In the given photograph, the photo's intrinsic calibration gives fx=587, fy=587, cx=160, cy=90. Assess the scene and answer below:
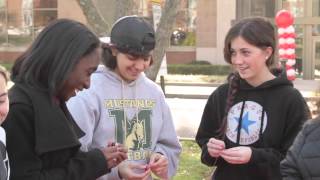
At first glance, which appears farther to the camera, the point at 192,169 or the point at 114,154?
the point at 192,169

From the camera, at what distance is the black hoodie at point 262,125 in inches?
122

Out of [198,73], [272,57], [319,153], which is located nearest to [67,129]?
[319,153]

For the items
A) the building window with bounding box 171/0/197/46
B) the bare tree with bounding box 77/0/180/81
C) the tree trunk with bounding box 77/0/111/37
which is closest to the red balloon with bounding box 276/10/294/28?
the building window with bounding box 171/0/197/46

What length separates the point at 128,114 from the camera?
119 inches

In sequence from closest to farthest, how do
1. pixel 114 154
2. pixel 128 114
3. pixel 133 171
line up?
pixel 114 154, pixel 133 171, pixel 128 114

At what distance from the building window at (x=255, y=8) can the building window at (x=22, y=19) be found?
9.50 m

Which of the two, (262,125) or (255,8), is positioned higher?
(255,8)

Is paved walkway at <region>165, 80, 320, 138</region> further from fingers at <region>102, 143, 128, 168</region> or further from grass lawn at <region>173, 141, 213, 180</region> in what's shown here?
fingers at <region>102, 143, 128, 168</region>

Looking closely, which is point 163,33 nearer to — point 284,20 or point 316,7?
point 284,20

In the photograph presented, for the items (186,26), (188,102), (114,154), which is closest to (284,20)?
(188,102)

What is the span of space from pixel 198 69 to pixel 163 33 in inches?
685

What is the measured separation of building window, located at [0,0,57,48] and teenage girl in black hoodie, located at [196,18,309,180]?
26722 mm

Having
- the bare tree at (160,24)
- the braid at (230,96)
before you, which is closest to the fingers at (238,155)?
the braid at (230,96)

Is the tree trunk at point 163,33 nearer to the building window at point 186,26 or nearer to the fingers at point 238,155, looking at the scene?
the fingers at point 238,155
